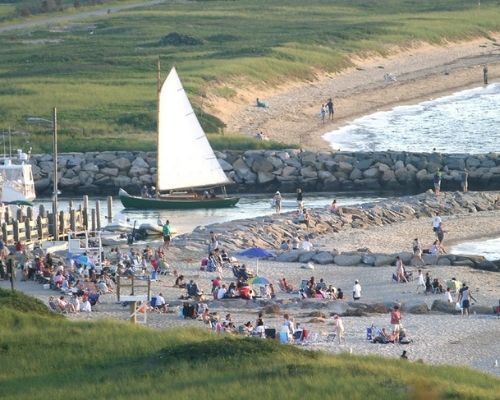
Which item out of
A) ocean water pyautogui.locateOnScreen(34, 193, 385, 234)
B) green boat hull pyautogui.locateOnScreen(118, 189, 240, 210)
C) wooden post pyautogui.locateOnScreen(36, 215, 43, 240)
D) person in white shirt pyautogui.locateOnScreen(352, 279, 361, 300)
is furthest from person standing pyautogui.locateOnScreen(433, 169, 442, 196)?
person in white shirt pyautogui.locateOnScreen(352, 279, 361, 300)

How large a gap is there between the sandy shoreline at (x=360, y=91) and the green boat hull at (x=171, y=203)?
1307cm

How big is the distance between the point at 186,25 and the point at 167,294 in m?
84.4

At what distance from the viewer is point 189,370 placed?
27.8 metres

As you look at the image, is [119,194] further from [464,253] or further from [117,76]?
[117,76]

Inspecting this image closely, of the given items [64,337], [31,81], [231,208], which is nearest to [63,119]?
[31,81]

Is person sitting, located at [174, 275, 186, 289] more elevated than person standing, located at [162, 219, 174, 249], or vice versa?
person standing, located at [162, 219, 174, 249]

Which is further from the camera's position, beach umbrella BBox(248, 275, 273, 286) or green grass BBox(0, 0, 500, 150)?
green grass BBox(0, 0, 500, 150)

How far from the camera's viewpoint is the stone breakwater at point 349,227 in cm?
4994

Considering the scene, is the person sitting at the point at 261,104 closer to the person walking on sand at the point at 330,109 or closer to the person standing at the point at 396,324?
the person walking on sand at the point at 330,109

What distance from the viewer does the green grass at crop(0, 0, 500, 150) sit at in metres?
81.2

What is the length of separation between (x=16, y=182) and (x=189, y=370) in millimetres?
36319

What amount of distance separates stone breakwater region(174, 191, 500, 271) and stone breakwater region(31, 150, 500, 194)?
503 cm

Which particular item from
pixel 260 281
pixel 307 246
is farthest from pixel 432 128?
pixel 260 281

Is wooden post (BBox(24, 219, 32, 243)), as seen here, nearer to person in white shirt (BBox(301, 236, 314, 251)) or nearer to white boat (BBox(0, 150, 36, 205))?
white boat (BBox(0, 150, 36, 205))
